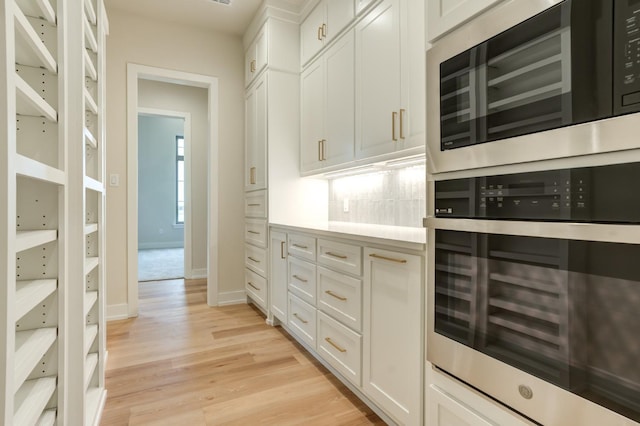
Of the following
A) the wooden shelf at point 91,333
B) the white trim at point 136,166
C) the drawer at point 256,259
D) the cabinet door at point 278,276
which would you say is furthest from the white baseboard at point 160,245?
the wooden shelf at point 91,333

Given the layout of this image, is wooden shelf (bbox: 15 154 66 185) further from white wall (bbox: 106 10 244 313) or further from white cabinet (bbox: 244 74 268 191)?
white wall (bbox: 106 10 244 313)

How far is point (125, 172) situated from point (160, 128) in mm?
5457

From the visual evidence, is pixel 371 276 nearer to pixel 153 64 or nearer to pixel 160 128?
pixel 153 64

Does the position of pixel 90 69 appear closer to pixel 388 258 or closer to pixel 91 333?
pixel 91 333

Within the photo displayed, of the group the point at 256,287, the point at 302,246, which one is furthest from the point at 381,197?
the point at 256,287

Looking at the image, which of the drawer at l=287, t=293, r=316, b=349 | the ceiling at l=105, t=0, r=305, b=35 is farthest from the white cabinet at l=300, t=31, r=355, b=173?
the drawer at l=287, t=293, r=316, b=349

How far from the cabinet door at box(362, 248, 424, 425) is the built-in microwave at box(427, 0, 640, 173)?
0.50 m

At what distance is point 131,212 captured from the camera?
130 inches

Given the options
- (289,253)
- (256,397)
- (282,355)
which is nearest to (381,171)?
(289,253)

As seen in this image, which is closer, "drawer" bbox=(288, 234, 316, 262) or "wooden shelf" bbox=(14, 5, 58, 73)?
"wooden shelf" bbox=(14, 5, 58, 73)

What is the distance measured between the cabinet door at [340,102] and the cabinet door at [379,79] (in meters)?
0.09

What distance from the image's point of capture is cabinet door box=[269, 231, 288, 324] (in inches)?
107

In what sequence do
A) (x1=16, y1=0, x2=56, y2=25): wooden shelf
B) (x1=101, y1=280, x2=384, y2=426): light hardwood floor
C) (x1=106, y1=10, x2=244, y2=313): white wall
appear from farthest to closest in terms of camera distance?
(x1=106, y1=10, x2=244, y2=313): white wall, (x1=101, y1=280, x2=384, y2=426): light hardwood floor, (x1=16, y1=0, x2=56, y2=25): wooden shelf

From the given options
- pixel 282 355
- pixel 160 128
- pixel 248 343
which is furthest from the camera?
pixel 160 128
